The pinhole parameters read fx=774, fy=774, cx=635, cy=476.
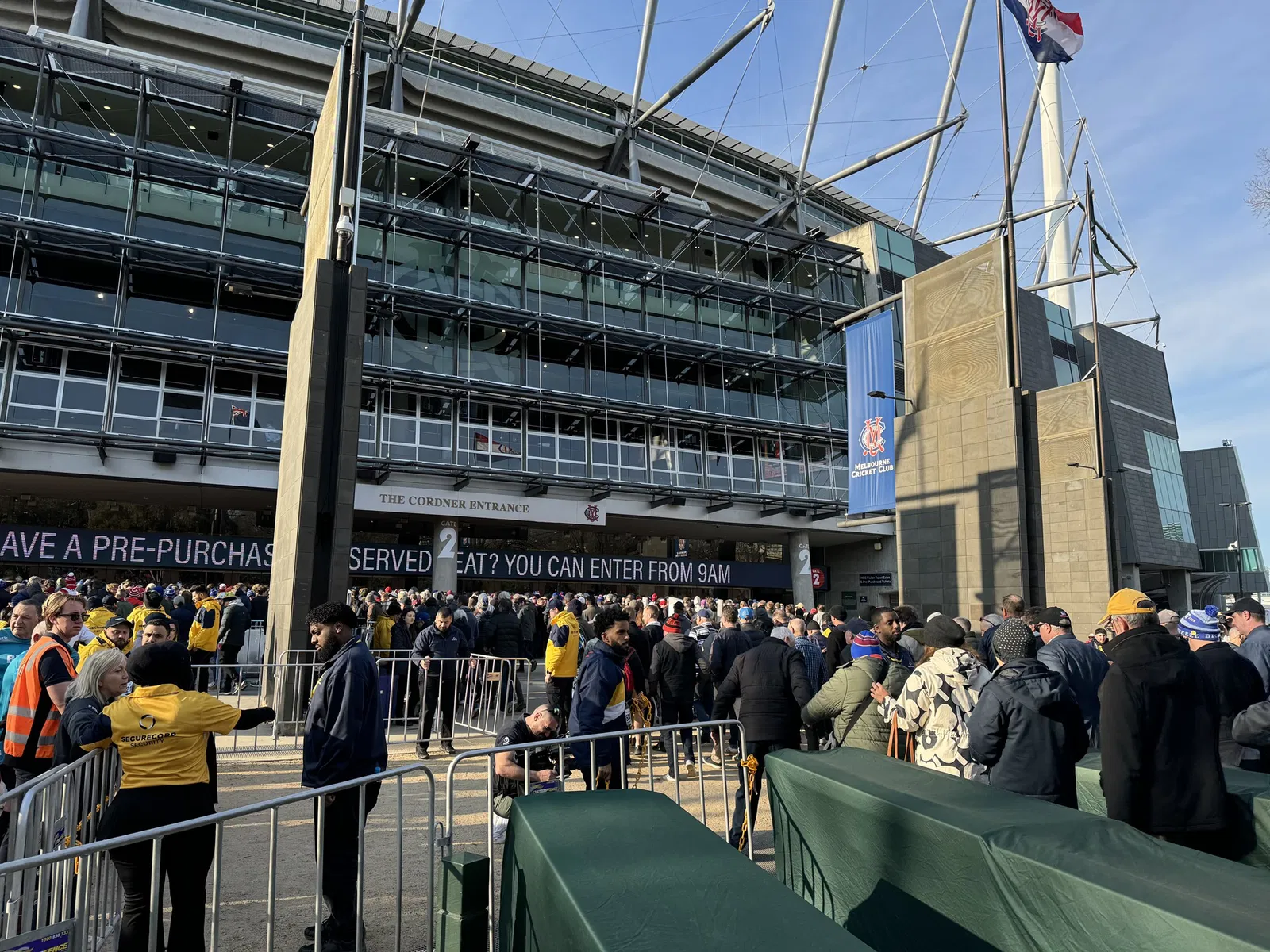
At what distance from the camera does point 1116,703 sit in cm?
379

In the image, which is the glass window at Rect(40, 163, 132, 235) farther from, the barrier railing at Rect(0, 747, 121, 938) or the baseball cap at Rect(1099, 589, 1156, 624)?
the baseball cap at Rect(1099, 589, 1156, 624)

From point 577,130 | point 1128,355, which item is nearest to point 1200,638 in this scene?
point 577,130

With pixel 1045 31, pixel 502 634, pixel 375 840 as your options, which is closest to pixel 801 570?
pixel 1045 31

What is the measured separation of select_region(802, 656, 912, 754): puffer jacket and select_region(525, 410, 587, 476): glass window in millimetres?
24843

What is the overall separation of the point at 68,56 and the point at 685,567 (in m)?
27.5

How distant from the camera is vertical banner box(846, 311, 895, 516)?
17328mm

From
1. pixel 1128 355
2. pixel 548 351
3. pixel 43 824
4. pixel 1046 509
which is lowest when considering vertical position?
pixel 43 824

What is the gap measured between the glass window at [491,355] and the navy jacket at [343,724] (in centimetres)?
2493

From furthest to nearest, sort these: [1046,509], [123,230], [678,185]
Result: [678,185]
[123,230]
[1046,509]

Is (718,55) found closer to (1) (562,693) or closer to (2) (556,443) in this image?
(2) (556,443)

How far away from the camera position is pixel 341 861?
427 cm

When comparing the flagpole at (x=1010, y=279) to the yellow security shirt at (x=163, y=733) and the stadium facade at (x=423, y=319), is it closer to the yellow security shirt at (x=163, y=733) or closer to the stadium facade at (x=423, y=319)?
the stadium facade at (x=423, y=319)

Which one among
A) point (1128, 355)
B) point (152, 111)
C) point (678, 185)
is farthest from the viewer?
point (1128, 355)

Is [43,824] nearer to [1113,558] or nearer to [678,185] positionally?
[1113,558]
